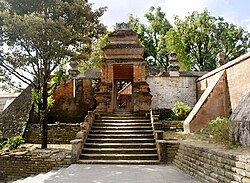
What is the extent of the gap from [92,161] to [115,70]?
7794 mm

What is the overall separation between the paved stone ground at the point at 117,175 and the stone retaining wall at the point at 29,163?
3.63 ft

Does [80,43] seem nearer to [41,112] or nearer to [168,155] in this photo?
[41,112]

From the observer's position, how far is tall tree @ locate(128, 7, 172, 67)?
28688mm

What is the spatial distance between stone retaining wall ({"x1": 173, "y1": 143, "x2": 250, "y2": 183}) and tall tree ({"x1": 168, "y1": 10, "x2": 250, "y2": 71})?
22.8 metres

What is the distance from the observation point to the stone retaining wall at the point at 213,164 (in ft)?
13.2

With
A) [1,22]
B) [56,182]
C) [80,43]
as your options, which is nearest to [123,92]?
[80,43]

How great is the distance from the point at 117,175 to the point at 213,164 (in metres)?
2.45

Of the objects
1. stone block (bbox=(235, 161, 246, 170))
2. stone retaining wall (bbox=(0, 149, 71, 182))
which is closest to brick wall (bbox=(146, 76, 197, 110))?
stone retaining wall (bbox=(0, 149, 71, 182))

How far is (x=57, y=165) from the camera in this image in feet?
27.6

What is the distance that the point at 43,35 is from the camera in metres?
9.55

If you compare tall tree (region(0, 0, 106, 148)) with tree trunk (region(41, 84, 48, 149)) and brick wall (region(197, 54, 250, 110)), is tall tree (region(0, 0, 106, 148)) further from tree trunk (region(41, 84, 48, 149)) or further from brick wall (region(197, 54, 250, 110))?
brick wall (region(197, 54, 250, 110))

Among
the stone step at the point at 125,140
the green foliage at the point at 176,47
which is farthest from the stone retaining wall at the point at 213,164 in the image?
the green foliage at the point at 176,47

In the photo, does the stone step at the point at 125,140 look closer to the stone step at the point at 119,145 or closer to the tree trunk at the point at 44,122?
the stone step at the point at 119,145

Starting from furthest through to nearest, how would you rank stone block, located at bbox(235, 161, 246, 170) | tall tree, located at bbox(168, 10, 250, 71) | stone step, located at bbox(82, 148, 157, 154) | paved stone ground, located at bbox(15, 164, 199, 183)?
tall tree, located at bbox(168, 10, 250, 71) < stone step, located at bbox(82, 148, 157, 154) < paved stone ground, located at bbox(15, 164, 199, 183) < stone block, located at bbox(235, 161, 246, 170)
